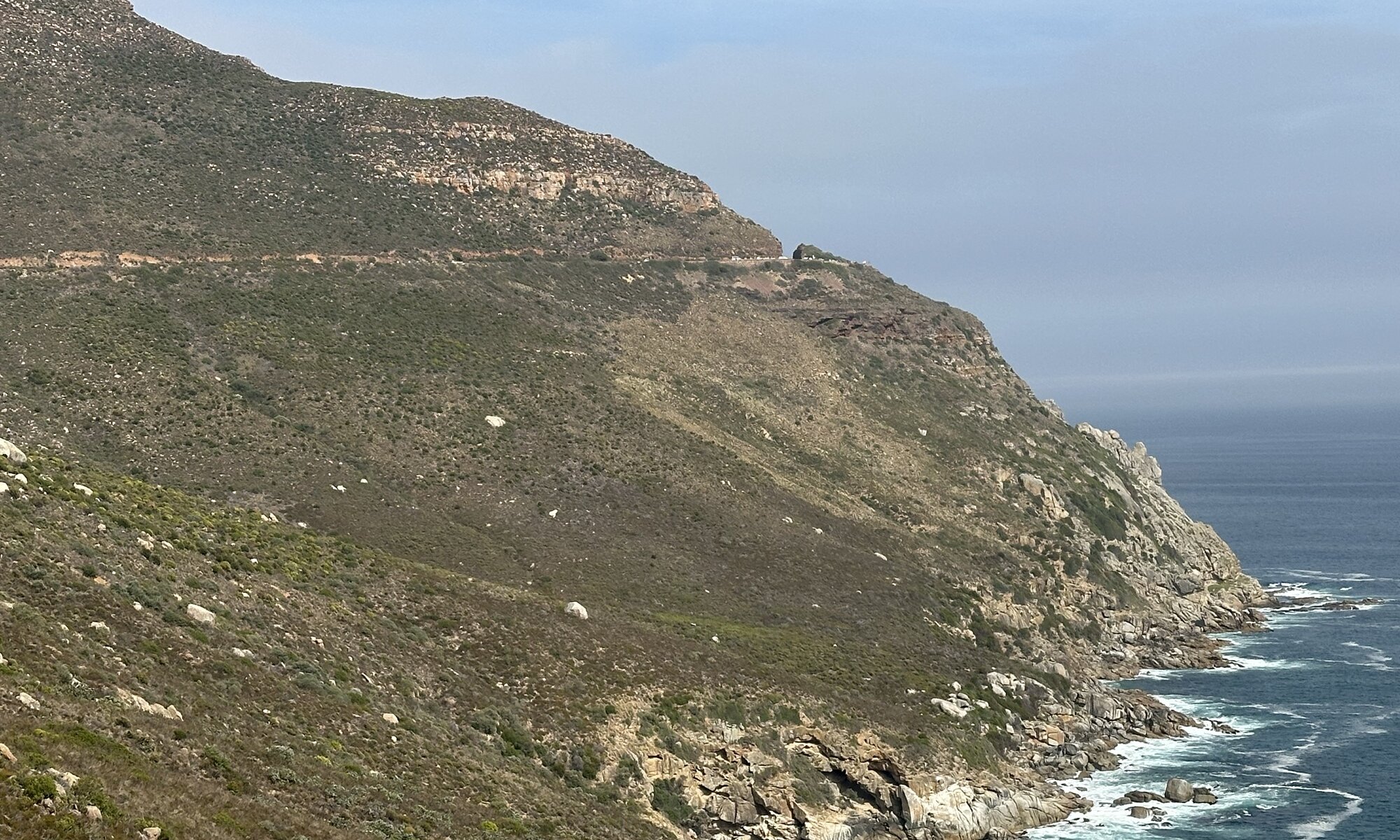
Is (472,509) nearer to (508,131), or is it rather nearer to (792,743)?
(792,743)

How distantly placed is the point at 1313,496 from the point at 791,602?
140137mm

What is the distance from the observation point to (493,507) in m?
67.6

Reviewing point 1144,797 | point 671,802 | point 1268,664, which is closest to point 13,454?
point 671,802

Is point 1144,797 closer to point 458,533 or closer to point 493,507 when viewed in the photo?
point 458,533

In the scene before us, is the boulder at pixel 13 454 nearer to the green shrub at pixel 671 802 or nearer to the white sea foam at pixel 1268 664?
the green shrub at pixel 671 802

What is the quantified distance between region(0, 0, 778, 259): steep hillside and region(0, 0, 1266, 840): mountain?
0.45m

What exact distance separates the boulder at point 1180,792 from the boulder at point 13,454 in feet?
165

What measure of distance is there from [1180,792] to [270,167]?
82.1 meters

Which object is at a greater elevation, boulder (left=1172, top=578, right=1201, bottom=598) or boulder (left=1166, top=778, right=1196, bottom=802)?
boulder (left=1172, top=578, right=1201, bottom=598)

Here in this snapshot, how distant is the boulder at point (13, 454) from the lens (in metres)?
44.0

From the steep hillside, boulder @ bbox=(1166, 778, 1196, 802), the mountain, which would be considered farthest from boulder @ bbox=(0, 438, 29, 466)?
boulder @ bbox=(1166, 778, 1196, 802)

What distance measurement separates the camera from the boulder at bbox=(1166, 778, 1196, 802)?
57.8 m

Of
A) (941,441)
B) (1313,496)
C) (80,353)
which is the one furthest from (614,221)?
(1313,496)

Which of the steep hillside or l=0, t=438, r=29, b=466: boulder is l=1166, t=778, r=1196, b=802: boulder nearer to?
l=0, t=438, r=29, b=466: boulder
